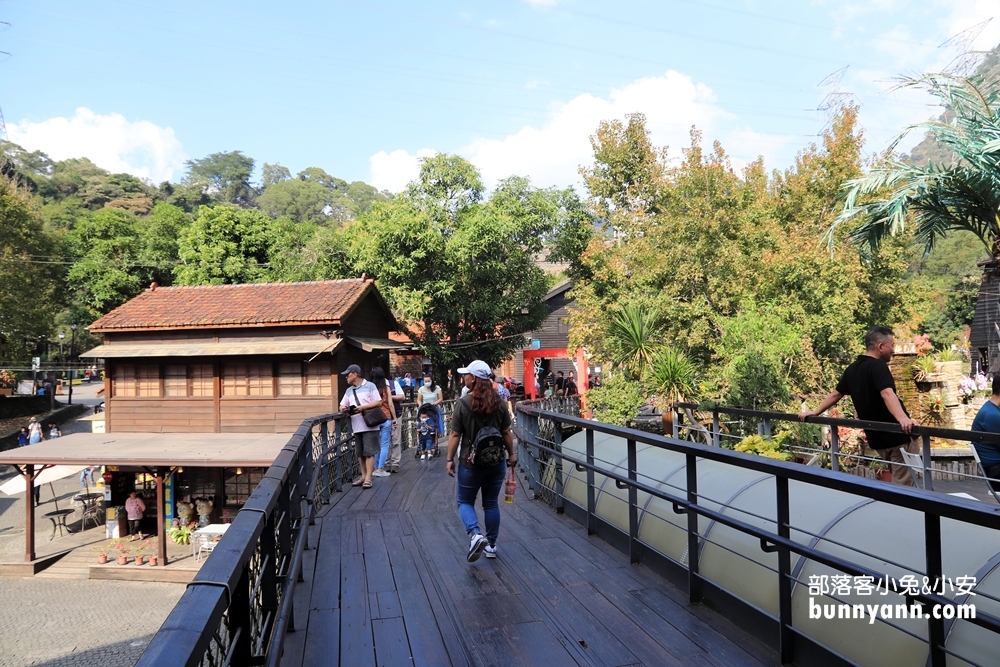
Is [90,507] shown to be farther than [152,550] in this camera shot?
Yes

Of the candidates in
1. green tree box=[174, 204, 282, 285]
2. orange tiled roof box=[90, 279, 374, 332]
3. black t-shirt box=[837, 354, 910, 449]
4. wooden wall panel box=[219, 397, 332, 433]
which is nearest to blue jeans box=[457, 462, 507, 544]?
black t-shirt box=[837, 354, 910, 449]

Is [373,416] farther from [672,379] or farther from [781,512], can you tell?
[672,379]

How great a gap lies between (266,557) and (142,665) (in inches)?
83.0

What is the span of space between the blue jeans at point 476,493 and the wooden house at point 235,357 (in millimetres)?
15404

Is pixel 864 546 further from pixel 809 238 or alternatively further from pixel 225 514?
pixel 225 514

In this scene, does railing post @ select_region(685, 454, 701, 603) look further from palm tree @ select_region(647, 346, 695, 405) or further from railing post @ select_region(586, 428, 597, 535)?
palm tree @ select_region(647, 346, 695, 405)

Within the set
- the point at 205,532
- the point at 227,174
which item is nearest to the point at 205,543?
the point at 205,532

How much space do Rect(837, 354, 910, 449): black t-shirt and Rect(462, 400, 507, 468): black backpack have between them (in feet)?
9.16

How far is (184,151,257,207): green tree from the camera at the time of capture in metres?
114

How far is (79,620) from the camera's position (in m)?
16.8

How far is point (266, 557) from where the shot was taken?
11.0 feet

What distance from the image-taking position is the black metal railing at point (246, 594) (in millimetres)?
1537

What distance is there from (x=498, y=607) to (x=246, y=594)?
2533 millimetres

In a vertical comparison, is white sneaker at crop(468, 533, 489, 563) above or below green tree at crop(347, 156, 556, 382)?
below
